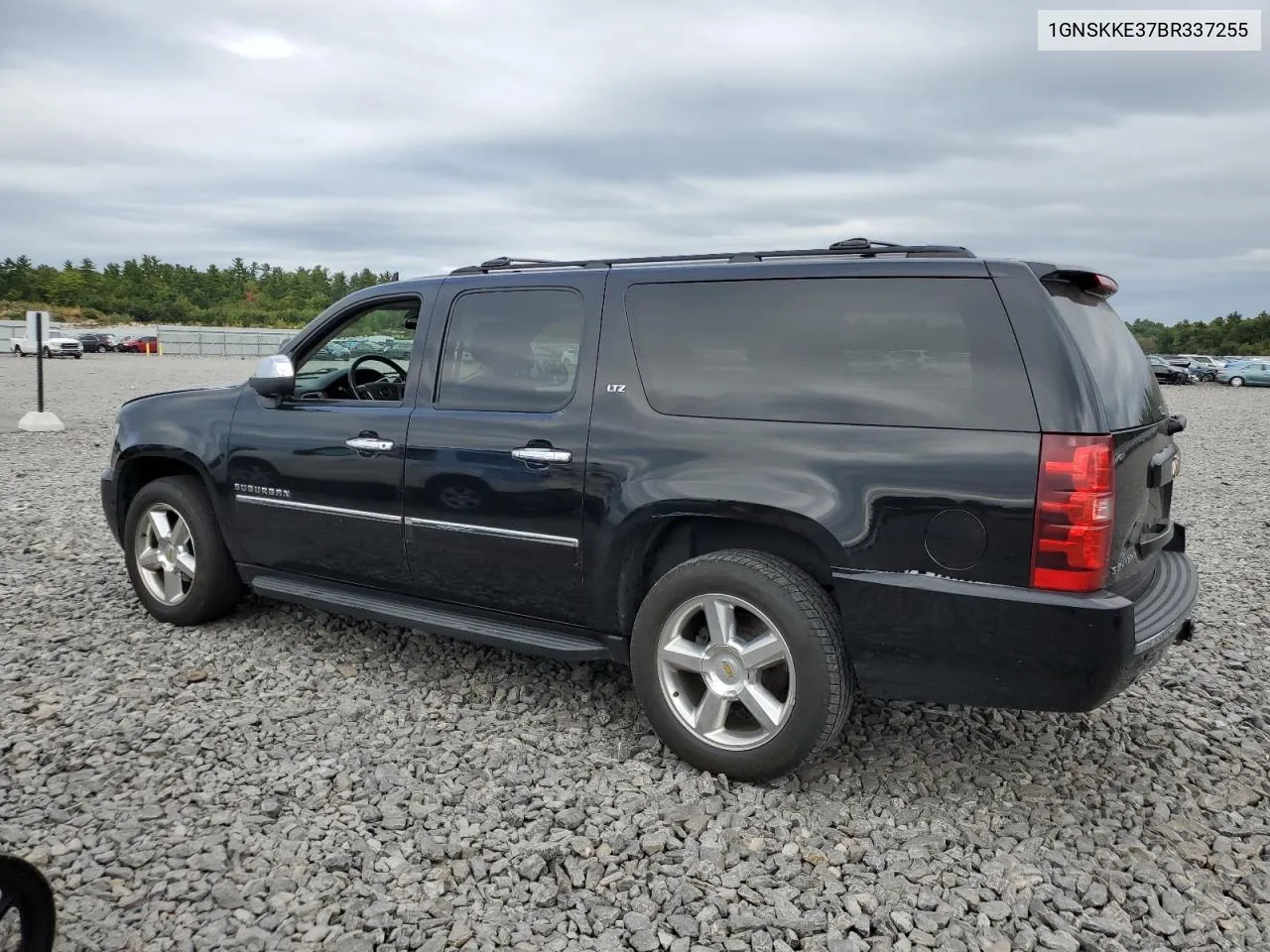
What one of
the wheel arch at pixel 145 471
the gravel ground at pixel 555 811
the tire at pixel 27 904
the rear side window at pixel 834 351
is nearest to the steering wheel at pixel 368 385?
the wheel arch at pixel 145 471

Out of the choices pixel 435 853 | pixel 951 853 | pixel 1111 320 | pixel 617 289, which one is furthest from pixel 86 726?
pixel 1111 320

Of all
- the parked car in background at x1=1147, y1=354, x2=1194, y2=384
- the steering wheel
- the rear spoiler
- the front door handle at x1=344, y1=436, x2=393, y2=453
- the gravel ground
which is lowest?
the gravel ground

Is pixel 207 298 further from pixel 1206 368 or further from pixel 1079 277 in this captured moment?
pixel 1079 277

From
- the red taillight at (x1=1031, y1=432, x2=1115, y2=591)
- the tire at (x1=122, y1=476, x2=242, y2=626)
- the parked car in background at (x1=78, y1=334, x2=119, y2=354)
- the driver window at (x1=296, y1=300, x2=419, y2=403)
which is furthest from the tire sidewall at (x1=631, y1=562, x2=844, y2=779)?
the parked car in background at (x1=78, y1=334, x2=119, y2=354)

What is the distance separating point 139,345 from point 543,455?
6297 cm

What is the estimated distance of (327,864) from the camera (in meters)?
2.95

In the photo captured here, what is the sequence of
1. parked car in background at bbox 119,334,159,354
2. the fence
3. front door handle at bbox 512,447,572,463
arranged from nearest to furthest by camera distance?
front door handle at bbox 512,447,572,463
parked car in background at bbox 119,334,159,354
the fence

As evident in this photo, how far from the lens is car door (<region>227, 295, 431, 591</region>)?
4.33 meters

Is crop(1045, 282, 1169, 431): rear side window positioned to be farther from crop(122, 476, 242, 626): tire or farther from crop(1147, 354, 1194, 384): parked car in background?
crop(1147, 354, 1194, 384): parked car in background

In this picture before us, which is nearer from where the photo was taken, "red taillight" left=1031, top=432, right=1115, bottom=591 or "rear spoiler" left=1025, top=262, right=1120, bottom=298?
"red taillight" left=1031, top=432, right=1115, bottom=591

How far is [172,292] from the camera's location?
10938cm

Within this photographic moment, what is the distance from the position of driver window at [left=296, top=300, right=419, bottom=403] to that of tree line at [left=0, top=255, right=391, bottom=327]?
95.5 m

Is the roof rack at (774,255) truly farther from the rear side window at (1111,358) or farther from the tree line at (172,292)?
the tree line at (172,292)

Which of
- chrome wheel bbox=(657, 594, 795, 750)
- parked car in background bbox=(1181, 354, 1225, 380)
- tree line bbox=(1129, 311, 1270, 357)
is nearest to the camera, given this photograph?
chrome wheel bbox=(657, 594, 795, 750)
